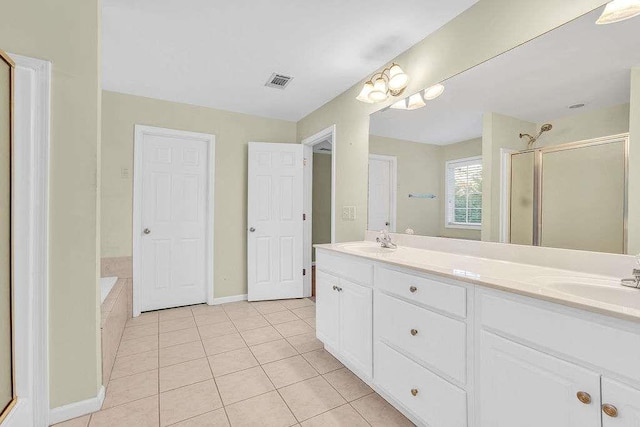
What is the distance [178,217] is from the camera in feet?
10.5

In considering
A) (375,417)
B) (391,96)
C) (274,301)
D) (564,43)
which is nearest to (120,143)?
(274,301)

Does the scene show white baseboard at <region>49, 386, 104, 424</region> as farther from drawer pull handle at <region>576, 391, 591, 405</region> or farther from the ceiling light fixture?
the ceiling light fixture

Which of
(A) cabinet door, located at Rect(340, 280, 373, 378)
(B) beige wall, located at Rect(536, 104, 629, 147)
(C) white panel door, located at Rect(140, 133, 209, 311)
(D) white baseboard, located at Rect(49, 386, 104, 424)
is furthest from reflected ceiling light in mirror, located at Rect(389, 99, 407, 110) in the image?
(D) white baseboard, located at Rect(49, 386, 104, 424)

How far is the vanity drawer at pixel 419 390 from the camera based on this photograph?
3.94ft

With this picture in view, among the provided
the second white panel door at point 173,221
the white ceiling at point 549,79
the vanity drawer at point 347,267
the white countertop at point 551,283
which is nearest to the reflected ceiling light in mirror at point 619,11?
the white ceiling at point 549,79

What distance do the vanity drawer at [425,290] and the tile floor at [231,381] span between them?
0.68 metres

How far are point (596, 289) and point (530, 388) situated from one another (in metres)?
0.45

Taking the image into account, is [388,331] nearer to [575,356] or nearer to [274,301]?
[575,356]

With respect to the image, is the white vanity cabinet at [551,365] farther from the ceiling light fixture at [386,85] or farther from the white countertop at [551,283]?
the ceiling light fixture at [386,85]

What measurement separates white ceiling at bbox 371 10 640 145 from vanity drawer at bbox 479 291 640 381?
0.96 meters

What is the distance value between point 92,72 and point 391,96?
193 cm

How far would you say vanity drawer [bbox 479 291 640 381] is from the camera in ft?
2.50

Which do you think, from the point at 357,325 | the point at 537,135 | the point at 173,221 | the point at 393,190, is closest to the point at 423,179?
the point at 393,190

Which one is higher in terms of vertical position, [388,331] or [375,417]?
[388,331]
